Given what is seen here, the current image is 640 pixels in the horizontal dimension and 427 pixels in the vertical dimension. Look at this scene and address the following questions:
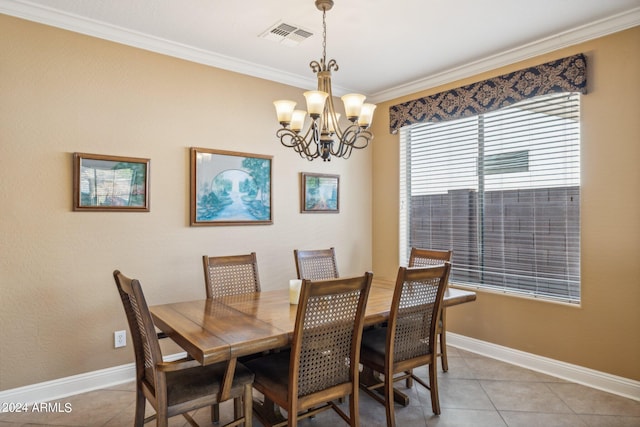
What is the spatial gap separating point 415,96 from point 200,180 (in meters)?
2.42

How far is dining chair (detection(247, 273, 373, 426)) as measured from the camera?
6.01 feet

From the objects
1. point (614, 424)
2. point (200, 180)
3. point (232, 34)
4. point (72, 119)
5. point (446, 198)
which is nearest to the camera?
point (614, 424)

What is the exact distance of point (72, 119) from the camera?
9.21 feet

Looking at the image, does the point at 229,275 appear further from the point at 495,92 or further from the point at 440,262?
the point at 495,92

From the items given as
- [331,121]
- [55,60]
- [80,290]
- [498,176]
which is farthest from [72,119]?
[498,176]

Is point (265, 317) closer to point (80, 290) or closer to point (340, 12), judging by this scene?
point (80, 290)

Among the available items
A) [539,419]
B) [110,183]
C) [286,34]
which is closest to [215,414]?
[110,183]

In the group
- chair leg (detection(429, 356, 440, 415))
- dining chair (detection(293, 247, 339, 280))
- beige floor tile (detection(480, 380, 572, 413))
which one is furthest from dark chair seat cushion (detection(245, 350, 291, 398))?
beige floor tile (detection(480, 380, 572, 413))

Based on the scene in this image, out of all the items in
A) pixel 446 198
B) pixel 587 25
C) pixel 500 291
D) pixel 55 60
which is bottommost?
pixel 500 291

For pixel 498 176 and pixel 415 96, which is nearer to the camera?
pixel 498 176

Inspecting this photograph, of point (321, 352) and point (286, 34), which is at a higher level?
point (286, 34)

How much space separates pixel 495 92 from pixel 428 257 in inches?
61.4

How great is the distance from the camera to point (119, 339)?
3.00m

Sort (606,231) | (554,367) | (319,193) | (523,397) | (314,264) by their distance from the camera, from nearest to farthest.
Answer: (523,397)
(606,231)
(554,367)
(314,264)
(319,193)
